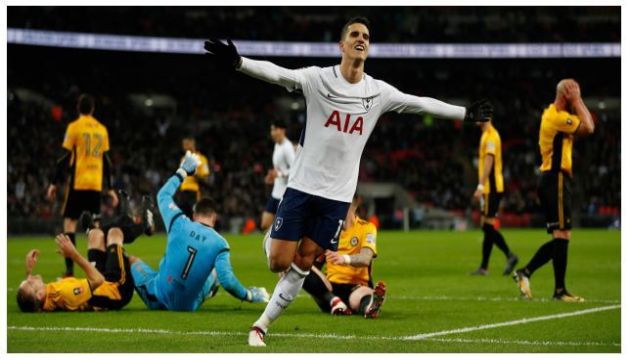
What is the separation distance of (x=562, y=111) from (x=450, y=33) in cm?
3222

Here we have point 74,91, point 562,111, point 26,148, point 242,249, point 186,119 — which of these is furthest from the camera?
point 186,119

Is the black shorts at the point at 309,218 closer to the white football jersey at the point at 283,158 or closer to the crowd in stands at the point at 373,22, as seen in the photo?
the white football jersey at the point at 283,158

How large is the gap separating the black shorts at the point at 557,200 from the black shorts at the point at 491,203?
3635 mm

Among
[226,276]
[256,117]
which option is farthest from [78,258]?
[256,117]

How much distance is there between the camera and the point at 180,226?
29.5 feet

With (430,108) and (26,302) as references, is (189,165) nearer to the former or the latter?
(26,302)

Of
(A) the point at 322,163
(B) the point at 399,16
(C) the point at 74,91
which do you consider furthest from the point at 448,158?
(A) the point at 322,163

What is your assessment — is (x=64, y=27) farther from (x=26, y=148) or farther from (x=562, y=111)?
(x=562, y=111)

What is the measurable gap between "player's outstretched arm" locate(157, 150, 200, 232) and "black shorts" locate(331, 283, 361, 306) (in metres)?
1.67

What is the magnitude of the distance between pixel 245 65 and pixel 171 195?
3162 mm

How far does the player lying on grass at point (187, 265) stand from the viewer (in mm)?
8836

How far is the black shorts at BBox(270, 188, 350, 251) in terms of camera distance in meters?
6.99

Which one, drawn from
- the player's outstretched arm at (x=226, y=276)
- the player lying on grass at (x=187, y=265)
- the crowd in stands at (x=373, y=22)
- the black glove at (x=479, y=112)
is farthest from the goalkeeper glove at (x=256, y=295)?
the crowd in stands at (x=373, y=22)

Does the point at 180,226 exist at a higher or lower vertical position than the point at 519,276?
higher
